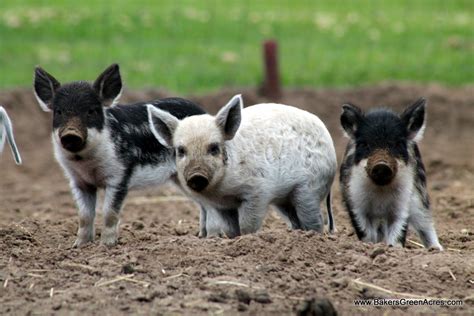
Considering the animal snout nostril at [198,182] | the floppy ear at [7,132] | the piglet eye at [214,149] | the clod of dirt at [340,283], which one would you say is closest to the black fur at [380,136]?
the piglet eye at [214,149]

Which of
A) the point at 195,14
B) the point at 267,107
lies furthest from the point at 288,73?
the point at 267,107

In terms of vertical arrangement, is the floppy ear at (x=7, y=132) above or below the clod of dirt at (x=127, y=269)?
above

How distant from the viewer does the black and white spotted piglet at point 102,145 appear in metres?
8.90

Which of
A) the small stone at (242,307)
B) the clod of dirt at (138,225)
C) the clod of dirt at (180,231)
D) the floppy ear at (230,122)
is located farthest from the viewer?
the clod of dirt at (138,225)

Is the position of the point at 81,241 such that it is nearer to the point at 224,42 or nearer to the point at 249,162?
the point at 249,162

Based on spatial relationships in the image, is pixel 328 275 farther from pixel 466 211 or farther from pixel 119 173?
pixel 466 211

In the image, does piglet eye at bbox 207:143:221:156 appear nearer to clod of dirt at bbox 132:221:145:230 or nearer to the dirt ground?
the dirt ground

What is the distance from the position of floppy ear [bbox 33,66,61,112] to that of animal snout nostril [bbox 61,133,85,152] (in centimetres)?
55

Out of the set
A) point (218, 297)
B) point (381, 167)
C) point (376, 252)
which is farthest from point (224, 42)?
point (218, 297)

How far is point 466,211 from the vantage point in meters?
11.3

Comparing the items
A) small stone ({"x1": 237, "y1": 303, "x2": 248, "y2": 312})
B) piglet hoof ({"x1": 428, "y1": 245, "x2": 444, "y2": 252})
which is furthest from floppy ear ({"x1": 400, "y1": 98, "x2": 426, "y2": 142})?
small stone ({"x1": 237, "y1": 303, "x2": 248, "y2": 312})

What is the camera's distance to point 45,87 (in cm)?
928

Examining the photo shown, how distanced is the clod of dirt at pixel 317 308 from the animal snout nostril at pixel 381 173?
1.95m

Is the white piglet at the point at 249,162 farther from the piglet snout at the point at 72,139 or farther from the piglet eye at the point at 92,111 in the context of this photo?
the piglet snout at the point at 72,139
